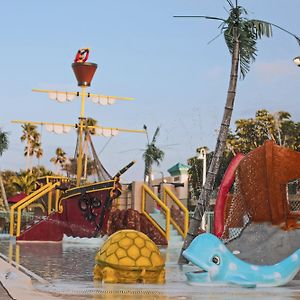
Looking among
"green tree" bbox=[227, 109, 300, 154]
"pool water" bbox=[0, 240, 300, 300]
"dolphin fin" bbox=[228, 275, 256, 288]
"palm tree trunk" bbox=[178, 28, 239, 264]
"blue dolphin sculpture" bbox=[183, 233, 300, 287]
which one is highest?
"green tree" bbox=[227, 109, 300, 154]

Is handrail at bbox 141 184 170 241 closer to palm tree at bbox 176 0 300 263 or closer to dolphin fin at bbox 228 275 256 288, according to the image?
palm tree at bbox 176 0 300 263

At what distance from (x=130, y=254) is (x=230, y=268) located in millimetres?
1497

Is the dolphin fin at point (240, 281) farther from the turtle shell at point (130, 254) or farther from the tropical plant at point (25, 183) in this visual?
the tropical plant at point (25, 183)

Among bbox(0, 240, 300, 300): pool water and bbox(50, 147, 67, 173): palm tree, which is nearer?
bbox(0, 240, 300, 300): pool water

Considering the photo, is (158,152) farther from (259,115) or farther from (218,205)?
(218,205)

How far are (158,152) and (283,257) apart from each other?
42011 millimetres

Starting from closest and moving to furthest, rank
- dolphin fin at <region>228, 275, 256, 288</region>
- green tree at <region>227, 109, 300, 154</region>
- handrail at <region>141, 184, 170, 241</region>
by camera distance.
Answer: dolphin fin at <region>228, 275, 256, 288</region>, handrail at <region>141, 184, 170, 241</region>, green tree at <region>227, 109, 300, 154</region>

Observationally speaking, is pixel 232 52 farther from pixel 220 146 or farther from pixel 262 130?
pixel 262 130

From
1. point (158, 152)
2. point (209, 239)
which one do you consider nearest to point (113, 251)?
point (209, 239)

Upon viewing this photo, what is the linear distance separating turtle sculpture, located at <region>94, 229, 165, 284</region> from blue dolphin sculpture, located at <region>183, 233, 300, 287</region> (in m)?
0.63

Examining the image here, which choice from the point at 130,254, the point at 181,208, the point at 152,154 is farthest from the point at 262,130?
the point at 130,254

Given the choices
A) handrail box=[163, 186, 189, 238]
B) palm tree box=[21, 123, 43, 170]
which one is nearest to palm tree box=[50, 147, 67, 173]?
palm tree box=[21, 123, 43, 170]

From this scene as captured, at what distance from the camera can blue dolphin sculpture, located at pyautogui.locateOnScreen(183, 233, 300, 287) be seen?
879 centimetres

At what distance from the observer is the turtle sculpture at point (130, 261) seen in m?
9.08
